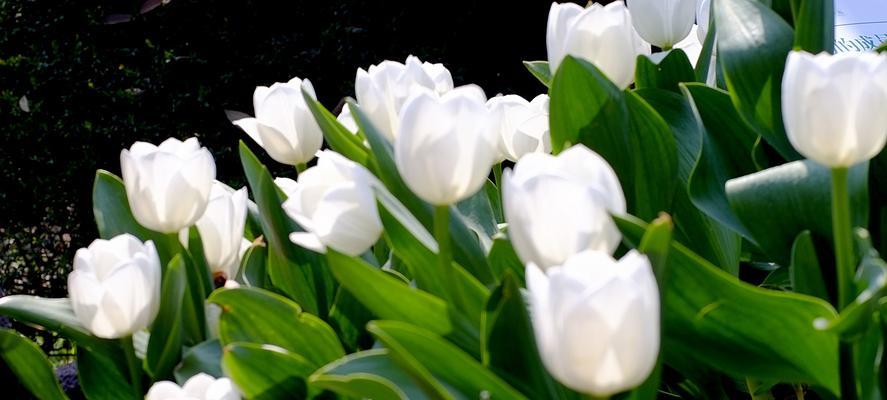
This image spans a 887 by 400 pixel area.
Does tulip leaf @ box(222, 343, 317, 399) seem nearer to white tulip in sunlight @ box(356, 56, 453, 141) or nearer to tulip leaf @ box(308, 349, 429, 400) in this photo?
tulip leaf @ box(308, 349, 429, 400)

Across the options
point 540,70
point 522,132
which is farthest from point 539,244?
point 540,70

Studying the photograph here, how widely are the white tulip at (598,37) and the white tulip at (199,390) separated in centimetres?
33

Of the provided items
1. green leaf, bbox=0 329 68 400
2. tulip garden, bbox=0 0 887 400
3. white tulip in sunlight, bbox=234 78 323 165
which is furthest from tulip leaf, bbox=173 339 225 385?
white tulip in sunlight, bbox=234 78 323 165

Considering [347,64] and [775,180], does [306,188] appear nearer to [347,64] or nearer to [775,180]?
[775,180]

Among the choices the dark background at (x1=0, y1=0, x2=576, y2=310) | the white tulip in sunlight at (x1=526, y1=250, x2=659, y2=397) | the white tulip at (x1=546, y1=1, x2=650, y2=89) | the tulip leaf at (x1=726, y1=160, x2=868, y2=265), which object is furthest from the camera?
the dark background at (x1=0, y1=0, x2=576, y2=310)

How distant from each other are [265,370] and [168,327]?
0.15 meters

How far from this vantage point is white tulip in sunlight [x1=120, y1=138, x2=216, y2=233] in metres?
0.81

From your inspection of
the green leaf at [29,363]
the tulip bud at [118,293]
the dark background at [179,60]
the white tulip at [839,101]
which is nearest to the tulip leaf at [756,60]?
the white tulip at [839,101]

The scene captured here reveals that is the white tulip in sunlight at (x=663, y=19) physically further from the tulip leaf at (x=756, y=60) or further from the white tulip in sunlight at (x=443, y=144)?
the white tulip in sunlight at (x=443, y=144)

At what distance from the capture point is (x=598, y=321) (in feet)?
1.66

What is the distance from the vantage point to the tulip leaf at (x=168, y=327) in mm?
758

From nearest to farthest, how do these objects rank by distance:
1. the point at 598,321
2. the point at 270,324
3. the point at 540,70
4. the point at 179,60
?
the point at 598,321
the point at 270,324
the point at 540,70
the point at 179,60

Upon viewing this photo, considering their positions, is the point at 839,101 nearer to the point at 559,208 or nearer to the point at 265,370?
the point at 559,208

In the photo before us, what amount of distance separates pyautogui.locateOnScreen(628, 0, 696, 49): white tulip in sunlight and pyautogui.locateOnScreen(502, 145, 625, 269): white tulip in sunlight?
43cm
